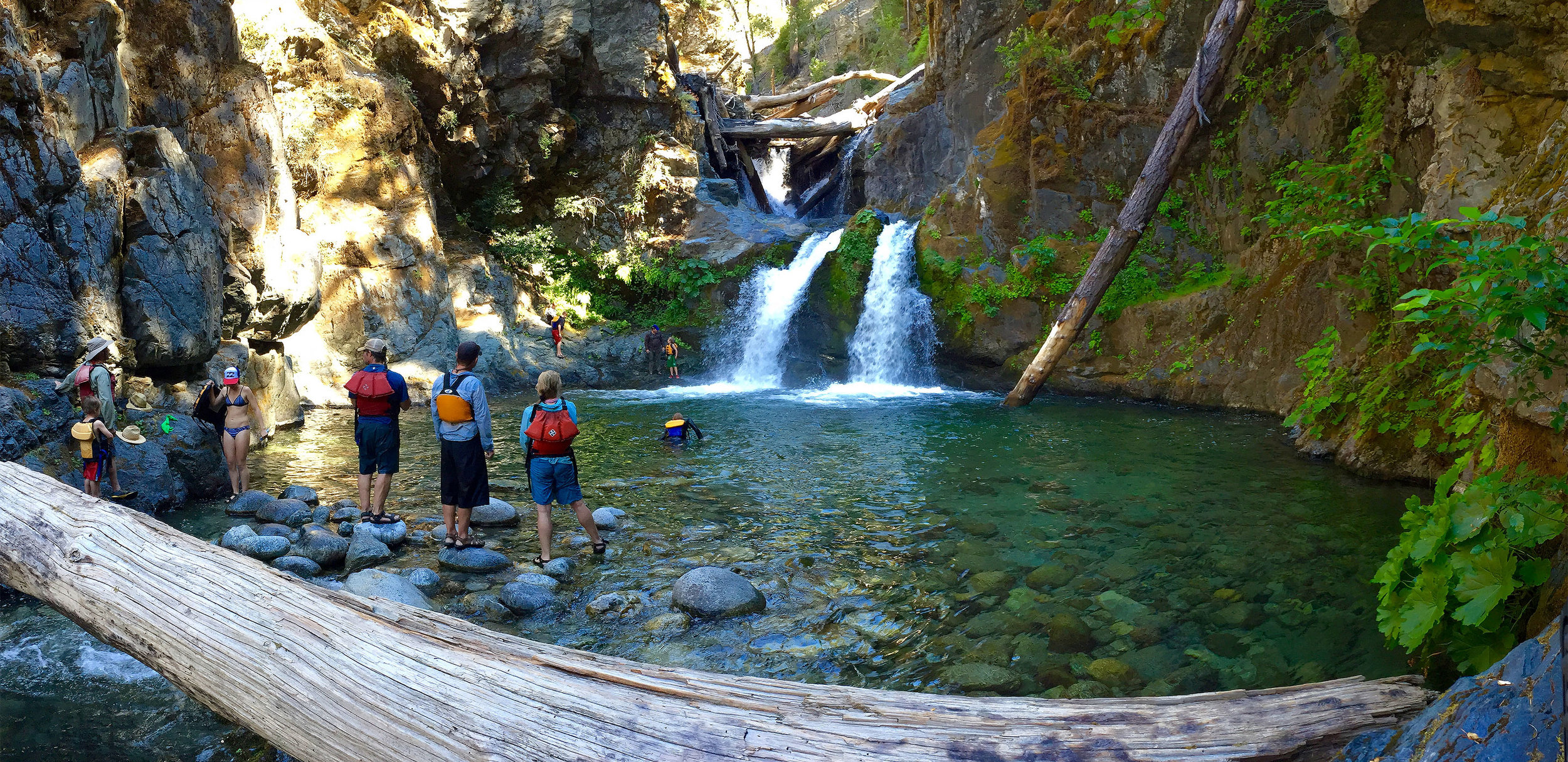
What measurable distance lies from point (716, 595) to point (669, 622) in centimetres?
38

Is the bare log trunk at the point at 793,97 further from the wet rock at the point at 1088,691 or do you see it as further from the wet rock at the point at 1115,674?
the wet rock at the point at 1088,691

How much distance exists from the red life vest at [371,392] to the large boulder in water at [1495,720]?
7.05m

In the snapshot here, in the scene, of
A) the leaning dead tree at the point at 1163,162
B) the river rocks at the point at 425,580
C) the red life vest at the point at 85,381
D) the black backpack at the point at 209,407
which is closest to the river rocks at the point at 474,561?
the river rocks at the point at 425,580

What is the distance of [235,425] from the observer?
26.8 feet

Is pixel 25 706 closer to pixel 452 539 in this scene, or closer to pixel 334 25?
pixel 452 539

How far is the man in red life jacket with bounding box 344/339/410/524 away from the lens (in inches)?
273

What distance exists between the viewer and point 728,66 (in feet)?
118

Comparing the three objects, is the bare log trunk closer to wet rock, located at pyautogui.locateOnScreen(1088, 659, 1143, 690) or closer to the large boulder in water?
wet rock, located at pyautogui.locateOnScreen(1088, 659, 1143, 690)

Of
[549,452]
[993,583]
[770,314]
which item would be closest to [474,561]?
[549,452]

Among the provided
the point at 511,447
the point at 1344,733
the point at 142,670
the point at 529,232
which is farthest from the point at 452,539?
the point at 529,232

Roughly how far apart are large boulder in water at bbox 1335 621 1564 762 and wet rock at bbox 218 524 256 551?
7106 millimetres

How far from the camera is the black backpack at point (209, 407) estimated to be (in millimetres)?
8219

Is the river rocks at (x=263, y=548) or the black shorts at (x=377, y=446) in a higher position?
the black shorts at (x=377, y=446)

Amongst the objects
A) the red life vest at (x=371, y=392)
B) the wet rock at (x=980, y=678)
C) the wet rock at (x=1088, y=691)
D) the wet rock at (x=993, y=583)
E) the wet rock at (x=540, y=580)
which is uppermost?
the red life vest at (x=371, y=392)
